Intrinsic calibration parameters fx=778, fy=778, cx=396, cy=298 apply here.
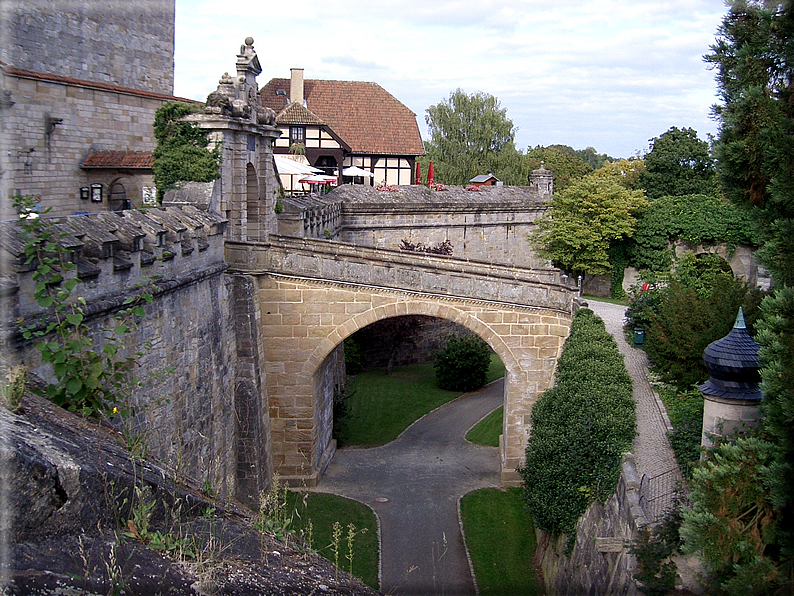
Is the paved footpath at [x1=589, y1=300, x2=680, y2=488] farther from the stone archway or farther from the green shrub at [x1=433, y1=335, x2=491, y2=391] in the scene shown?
the green shrub at [x1=433, y1=335, x2=491, y2=391]

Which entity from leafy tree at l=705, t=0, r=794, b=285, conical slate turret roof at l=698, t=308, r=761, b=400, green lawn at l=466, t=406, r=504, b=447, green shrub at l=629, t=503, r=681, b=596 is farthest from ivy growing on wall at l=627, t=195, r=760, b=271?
green shrub at l=629, t=503, r=681, b=596

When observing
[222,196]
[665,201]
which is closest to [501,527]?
[222,196]

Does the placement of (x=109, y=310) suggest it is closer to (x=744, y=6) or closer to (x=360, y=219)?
(x=744, y=6)

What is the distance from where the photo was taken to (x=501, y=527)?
17281mm

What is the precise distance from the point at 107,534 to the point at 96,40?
71.5 ft

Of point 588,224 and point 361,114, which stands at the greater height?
point 361,114

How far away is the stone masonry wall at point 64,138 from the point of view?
18812 millimetres

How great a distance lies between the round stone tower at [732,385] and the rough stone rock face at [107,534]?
6.39m

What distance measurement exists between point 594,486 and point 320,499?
7922mm

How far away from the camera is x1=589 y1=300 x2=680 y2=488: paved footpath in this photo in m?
12.5

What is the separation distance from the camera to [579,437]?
13.5m

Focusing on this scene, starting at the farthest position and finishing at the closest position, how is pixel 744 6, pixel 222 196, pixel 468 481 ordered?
pixel 468 481 < pixel 222 196 < pixel 744 6

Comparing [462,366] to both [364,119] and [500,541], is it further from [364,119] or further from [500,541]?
[364,119]

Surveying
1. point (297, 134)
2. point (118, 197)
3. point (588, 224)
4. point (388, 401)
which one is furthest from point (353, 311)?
point (297, 134)
